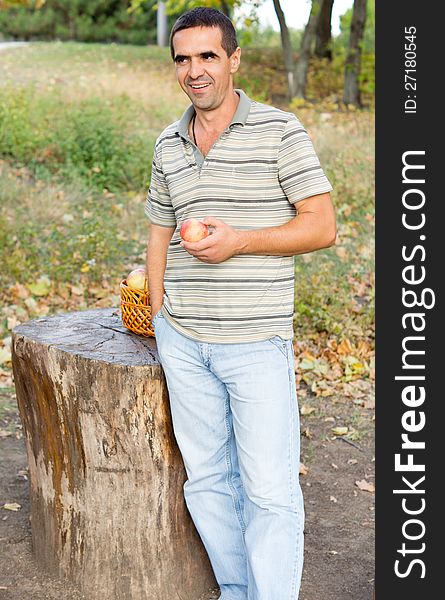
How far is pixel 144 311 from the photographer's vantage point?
3.60 meters

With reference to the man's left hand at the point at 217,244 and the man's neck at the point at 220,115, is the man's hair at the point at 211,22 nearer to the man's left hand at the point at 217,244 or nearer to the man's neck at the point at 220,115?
the man's neck at the point at 220,115

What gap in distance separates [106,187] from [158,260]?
263 inches

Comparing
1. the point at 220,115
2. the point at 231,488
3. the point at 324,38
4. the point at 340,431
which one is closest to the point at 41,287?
the point at 340,431

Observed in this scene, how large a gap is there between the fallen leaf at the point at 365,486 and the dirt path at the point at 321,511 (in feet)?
0.06

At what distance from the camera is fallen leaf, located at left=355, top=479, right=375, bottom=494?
4.68 metres

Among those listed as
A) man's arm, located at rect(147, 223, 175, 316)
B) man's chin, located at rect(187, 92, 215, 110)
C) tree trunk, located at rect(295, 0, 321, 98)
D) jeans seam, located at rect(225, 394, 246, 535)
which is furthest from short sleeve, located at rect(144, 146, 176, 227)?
tree trunk, located at rect(295, 0, 321, 98)

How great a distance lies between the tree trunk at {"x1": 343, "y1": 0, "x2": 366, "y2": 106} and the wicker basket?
12.3 m

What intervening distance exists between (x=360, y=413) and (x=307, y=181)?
3045mm

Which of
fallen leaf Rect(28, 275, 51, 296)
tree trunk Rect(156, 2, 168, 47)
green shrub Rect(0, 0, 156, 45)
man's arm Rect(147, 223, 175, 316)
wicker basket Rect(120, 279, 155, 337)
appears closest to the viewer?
man's arm Rect(147, 223, 175, 316)

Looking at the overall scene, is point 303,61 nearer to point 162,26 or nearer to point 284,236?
point 162,26

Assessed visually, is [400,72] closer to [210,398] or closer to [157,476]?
[210,398]

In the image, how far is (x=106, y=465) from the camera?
3367 mm

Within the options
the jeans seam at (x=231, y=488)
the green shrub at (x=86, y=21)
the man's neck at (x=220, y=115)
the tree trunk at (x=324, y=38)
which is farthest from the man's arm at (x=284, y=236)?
the green shrub at (x=86, y=21)

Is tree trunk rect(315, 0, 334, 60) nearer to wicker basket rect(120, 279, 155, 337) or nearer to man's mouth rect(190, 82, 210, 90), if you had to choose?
wicker basket rect(120, 279, 155, 337)
